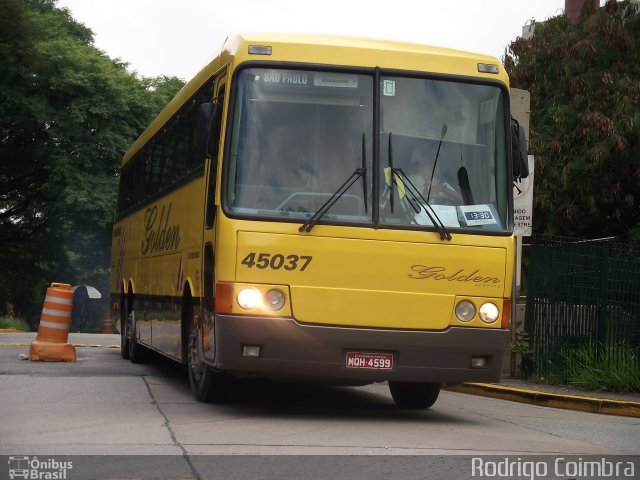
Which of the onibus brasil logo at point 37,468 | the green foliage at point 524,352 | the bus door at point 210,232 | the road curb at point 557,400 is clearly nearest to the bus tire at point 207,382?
the bus door at point 210,232

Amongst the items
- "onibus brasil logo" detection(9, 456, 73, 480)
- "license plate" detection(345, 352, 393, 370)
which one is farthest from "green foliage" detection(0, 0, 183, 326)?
"onibus brasil logo" detection(9, 456, 73, 480)

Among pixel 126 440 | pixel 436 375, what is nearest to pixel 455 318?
pixel 436 375

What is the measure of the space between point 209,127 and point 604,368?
22.2 ft

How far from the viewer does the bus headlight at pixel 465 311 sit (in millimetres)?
10430

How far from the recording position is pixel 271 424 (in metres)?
10.1

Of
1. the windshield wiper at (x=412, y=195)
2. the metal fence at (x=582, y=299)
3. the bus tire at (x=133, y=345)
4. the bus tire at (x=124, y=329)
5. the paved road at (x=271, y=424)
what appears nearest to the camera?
the paved road at (x=271, y=424)

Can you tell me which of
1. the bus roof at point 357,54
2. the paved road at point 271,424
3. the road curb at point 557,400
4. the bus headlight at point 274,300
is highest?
the bus roof at point 357,54

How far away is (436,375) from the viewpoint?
1033 centimetres

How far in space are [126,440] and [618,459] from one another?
3.64m

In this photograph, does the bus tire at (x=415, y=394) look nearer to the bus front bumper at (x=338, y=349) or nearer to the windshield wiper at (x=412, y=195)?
the bus front bumper at (x=338, y=349)

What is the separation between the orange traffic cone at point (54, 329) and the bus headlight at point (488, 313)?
8.02 m

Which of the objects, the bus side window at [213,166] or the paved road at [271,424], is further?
the bus side window at [213,166]

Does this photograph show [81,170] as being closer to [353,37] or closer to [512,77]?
[512,77]

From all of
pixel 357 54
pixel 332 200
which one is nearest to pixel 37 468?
pixel 332 200
